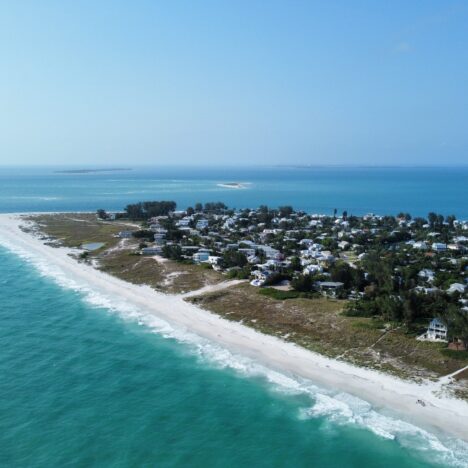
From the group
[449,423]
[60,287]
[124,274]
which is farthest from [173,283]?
[449,423]

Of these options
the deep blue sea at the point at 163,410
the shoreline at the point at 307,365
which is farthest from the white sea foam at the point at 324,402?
the shoreline at the point at 307,365

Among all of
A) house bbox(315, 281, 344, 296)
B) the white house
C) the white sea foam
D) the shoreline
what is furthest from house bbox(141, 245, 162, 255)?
the white house

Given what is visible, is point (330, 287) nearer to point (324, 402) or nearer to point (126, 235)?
point (324, 402)

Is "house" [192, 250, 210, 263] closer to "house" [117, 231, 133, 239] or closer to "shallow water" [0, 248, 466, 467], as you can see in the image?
"house" [117, 231, 133, 239]

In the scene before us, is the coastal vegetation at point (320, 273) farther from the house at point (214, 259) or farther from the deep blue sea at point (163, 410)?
the deep blue sea at point (163, 410)

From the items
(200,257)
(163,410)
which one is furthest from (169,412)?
(200,257)

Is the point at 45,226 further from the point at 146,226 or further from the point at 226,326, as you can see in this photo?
the point at 226,326
